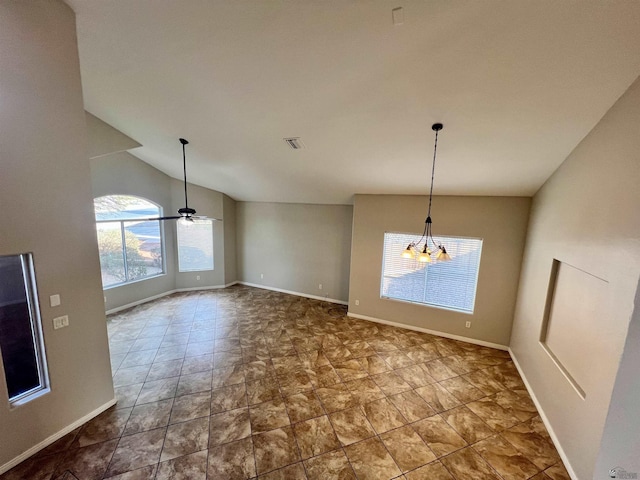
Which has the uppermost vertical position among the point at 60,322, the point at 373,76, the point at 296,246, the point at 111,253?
the point at 373,76

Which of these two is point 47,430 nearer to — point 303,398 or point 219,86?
point 303,398

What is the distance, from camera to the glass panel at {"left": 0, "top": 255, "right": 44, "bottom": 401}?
2.30 metres

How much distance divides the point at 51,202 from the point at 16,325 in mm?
1282

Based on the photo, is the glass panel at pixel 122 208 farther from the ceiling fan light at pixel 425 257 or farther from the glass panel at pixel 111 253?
the ceiling fan light at pixel 425 257

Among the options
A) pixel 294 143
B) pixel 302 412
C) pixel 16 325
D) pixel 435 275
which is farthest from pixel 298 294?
pixel 16 325

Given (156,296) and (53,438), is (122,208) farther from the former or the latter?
(53,438)

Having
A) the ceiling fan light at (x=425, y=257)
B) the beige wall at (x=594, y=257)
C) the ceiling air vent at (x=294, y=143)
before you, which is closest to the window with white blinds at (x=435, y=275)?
the beige wall at (x=594, y=257)

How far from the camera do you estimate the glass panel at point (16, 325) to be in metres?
2.30

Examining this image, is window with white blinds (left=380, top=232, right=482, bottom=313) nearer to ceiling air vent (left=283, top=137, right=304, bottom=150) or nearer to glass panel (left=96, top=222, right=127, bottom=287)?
ceiling air vent (left=283, top=137, right=304, bottom=150)

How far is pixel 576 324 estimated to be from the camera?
8.87 ft

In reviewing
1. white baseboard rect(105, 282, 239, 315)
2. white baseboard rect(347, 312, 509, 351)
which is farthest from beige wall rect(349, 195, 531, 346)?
white baseboard rect(105, 282, 239, 315)

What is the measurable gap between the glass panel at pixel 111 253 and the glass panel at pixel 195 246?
1.45 m

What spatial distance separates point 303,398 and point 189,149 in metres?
4.73

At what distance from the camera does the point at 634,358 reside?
4.55 feet
